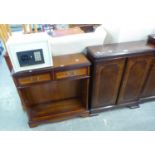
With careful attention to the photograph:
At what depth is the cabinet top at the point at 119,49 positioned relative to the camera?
142 centimetres

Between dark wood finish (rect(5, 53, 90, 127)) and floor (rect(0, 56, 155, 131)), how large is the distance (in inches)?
3.4

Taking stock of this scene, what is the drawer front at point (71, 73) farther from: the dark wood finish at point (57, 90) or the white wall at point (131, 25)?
the white wall at point (131, 25)

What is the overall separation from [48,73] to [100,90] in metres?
0.62

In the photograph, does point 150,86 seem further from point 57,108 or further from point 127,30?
point 57,108

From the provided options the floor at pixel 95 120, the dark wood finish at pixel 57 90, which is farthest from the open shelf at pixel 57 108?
the floor at pixel 95 120

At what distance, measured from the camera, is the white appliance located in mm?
1171

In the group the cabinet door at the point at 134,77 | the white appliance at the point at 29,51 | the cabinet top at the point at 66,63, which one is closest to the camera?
the white appliance at the point at 29,51

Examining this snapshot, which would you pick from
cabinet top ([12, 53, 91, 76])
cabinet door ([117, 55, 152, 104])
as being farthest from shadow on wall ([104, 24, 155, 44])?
cabinet top ([12, 53, 91, 76])

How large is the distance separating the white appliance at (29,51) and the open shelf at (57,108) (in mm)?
673

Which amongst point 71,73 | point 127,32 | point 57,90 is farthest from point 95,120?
point 127,32

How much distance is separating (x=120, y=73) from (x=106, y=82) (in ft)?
0.56

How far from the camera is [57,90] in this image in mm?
1812
